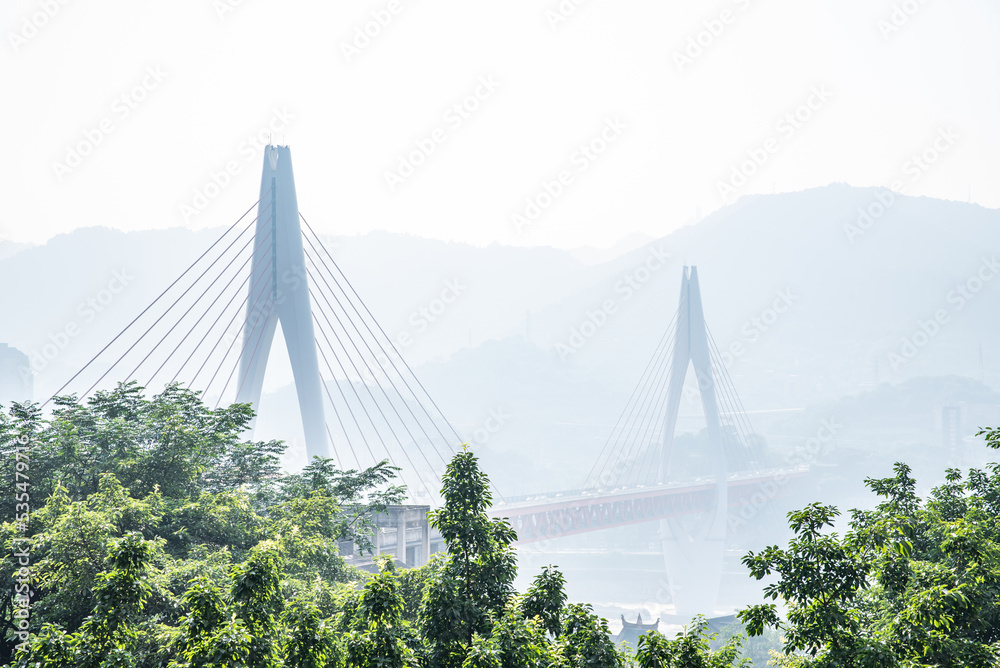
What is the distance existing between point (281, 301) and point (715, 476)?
43.4m

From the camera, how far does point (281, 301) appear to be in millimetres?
24984

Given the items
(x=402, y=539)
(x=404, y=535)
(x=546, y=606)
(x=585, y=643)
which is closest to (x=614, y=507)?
(x=404, y=535)

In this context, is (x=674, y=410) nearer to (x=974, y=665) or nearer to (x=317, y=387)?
(x=317, y=387)

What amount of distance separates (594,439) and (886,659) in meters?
168

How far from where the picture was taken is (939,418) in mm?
135000

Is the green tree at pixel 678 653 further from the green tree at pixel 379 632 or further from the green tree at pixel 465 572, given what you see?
the green tree at pixel 379 632

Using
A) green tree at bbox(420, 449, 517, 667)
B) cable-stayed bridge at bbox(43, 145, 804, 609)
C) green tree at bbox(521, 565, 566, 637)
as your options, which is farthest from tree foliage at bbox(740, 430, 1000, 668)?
cable-stayed bridge at bbox(43, 145, 804, 609)

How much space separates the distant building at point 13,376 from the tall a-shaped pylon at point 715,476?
301 ft

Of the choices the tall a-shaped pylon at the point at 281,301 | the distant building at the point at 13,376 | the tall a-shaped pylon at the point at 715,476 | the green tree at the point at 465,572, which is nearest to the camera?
the green tree at the point at 465,572

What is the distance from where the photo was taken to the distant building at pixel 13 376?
116 metres

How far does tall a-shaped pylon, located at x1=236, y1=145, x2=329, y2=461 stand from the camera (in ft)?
80.2

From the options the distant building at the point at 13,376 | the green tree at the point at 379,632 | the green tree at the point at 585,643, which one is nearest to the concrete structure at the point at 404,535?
the green tree at the point at 379,632

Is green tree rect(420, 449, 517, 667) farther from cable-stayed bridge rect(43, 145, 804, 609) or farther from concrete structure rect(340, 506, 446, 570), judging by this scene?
concrete structure rect(340, 506, 446, 570)

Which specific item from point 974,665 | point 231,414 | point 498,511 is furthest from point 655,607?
point 974,665
